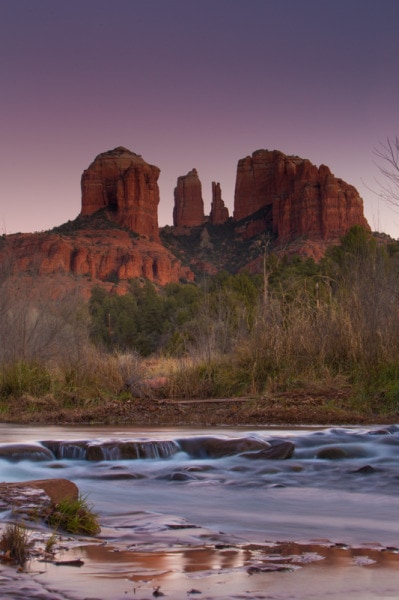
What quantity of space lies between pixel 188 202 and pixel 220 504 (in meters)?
156

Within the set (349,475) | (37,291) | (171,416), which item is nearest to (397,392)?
(171,416)

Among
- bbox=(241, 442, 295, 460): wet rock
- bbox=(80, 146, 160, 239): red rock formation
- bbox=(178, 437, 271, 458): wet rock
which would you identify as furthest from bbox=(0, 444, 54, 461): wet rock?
bbox=(80, 146, 160, 239): red rock formation

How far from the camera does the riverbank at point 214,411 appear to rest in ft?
36.5

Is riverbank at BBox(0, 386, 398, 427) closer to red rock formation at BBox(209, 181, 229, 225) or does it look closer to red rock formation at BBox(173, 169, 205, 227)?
red rock formation at BBox(209, 181, 229, 225)

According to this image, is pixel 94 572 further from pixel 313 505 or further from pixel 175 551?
pixel 313 505

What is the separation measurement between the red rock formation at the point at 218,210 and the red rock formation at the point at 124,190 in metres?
15.2

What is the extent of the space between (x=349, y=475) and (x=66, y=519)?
3560mm

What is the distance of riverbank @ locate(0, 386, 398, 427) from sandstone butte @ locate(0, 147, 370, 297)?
246 feet

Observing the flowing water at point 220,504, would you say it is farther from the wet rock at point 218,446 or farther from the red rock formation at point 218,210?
the red rock formation at point 218,210

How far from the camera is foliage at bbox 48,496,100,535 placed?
12.4ft

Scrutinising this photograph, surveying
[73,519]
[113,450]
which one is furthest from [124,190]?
[73,519]

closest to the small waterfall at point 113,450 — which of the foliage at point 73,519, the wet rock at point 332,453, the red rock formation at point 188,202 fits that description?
the wet rock at point 332,453

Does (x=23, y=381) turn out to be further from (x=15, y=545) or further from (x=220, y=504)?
(x=15, y=545)

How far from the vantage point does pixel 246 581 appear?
282 cm
